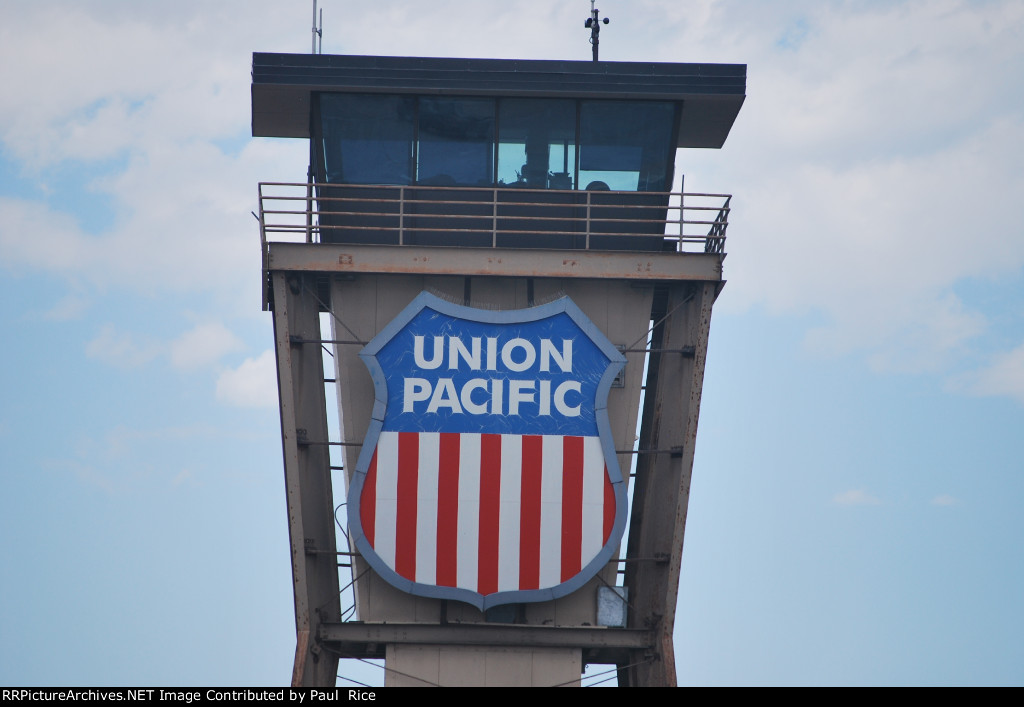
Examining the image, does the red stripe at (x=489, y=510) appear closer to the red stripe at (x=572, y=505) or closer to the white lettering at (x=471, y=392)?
the white lettering at (x=471, y=392)

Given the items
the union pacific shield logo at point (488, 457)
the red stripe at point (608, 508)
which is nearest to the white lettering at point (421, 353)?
the union pacific shield logo at point (488, 457)

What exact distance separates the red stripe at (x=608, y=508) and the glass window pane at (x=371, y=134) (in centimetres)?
647

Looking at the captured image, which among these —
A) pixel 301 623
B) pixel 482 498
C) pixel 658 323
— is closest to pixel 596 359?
pixel 658 323

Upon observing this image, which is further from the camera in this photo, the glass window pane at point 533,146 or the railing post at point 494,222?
the glass window pane at point 533,146

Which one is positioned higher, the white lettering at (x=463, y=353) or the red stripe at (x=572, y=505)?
the white lettering at (x=463, y=353)

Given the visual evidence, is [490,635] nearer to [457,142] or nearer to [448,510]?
[448,510]

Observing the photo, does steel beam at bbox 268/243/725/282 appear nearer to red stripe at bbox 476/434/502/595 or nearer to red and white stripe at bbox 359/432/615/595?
red and white stripe at bbox 359/432/615/595

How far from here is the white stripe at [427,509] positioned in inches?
857

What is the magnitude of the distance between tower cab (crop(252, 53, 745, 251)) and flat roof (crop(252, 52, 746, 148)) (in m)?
0.02

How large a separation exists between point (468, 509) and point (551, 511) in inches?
55.8

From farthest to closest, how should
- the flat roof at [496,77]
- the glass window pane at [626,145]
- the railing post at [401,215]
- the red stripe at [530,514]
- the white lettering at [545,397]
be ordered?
the glass window pane at [626,145]
the flat roof at [496,77]
the railing post at [401,215]
the white lettering at [545,397]
the red stripe at [530,514]

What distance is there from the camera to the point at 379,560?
2175 cm

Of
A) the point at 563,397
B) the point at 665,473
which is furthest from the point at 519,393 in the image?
the point at 665,473

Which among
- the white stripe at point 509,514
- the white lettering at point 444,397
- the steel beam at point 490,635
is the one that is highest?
the white lettering at point 444,397
